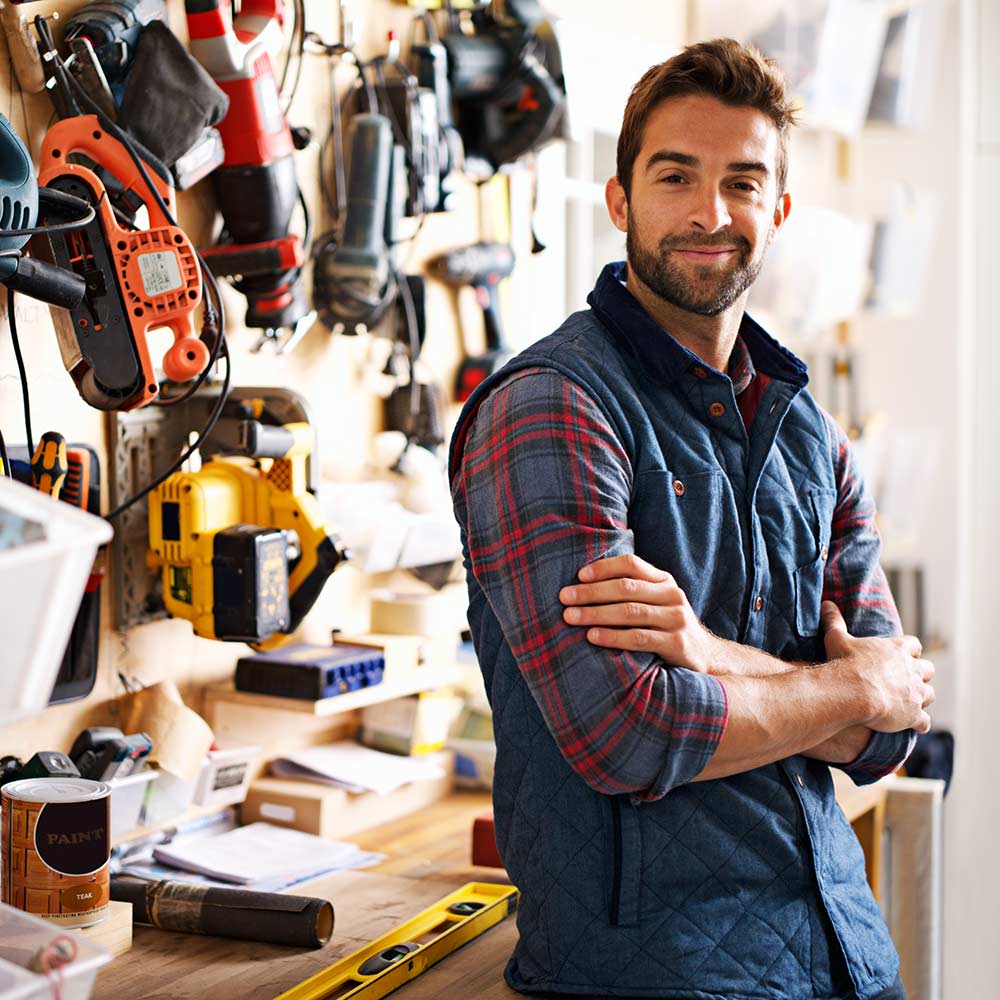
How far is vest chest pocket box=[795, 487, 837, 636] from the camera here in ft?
5.22

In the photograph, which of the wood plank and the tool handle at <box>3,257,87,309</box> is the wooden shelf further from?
the tool handle at <box>3,257,87,309</box>

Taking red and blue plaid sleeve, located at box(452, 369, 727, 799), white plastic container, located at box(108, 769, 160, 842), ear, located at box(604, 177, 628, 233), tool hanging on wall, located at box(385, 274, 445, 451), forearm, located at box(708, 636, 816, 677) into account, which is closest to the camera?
red and blue plaid sleeve, located at box(452, 369, 727, 799)

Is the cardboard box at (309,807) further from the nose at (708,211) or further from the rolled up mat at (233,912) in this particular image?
the nose at (708,211)

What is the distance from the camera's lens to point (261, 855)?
1.92 meters

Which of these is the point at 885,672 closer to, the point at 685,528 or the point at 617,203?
the point at 685,528

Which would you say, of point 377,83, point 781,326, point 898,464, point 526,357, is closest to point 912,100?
point 781,326

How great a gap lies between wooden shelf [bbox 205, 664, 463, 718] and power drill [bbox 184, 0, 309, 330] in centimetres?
58

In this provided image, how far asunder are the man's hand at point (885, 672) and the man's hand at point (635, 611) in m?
0.24

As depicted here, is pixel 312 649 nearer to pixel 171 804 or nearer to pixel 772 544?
pixel 171 804

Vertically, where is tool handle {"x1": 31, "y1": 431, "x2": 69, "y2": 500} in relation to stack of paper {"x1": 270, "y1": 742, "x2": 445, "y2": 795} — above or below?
above

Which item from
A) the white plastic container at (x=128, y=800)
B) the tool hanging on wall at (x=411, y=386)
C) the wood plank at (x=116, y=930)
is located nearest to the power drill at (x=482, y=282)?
the tool hanging on wall at (x=411, y=386)

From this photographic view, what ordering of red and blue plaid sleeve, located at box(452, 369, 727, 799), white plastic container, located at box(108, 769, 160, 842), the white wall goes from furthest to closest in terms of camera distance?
the white wall
white plastic container, located at box(108, 769, 160, 842)
red and blue plaid sleeve, located at box(452, 369, 727, 799)

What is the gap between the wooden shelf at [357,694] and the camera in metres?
1.96

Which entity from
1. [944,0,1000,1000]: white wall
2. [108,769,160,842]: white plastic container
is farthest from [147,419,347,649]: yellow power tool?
[944,0,1000,1000]: white wall
